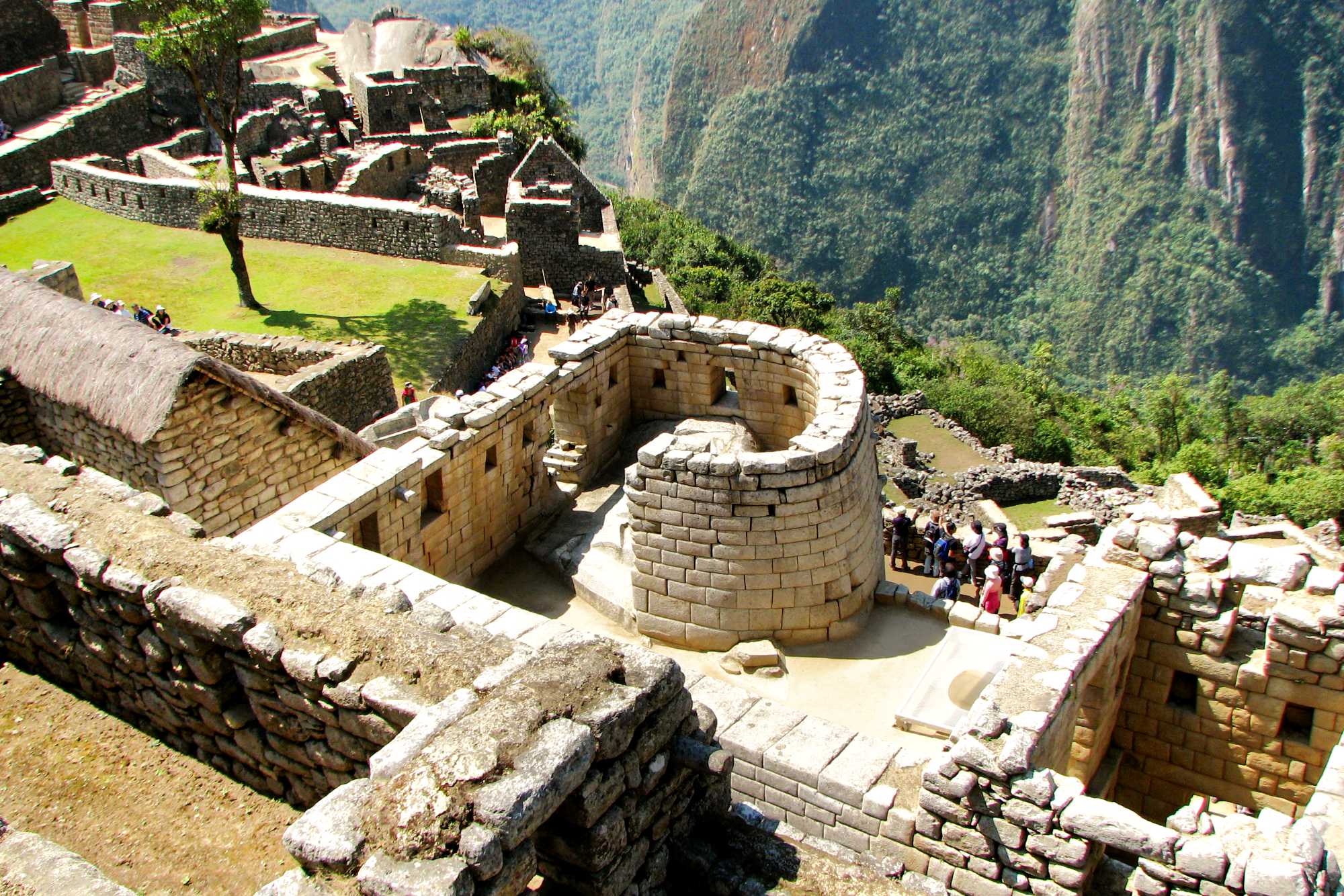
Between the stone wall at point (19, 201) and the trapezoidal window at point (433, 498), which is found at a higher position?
the trapezoidal window at point (433, 498)

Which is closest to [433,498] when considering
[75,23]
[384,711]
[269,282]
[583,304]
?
[384,711]

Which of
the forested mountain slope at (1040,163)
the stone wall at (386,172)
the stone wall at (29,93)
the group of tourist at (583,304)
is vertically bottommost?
the forested mountain slope at (1040,163)

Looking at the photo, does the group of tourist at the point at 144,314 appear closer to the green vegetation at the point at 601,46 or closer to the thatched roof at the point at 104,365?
the thatched roof at the point at 104,365

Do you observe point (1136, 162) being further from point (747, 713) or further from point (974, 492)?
point (747, 713)

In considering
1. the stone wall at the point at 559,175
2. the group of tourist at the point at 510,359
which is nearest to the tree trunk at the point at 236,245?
the group of tourist at the point at 510,359

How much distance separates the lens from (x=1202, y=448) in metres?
34.3

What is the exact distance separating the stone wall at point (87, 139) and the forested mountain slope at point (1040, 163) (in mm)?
73240

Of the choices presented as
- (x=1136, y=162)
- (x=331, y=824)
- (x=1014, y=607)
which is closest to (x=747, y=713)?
(x=331, y=824)

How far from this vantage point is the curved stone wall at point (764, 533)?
371 inches

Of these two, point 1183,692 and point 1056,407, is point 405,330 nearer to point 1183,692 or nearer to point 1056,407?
point 1183,692

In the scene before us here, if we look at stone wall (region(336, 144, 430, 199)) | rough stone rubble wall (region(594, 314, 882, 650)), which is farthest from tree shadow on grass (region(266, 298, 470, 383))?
rough stone rubble wall (region(594, 314, 882, 650))

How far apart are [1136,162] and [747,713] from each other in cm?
13659

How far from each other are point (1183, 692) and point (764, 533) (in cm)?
342

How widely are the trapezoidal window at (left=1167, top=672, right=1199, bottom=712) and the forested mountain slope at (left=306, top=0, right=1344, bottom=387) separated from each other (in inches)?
3605
